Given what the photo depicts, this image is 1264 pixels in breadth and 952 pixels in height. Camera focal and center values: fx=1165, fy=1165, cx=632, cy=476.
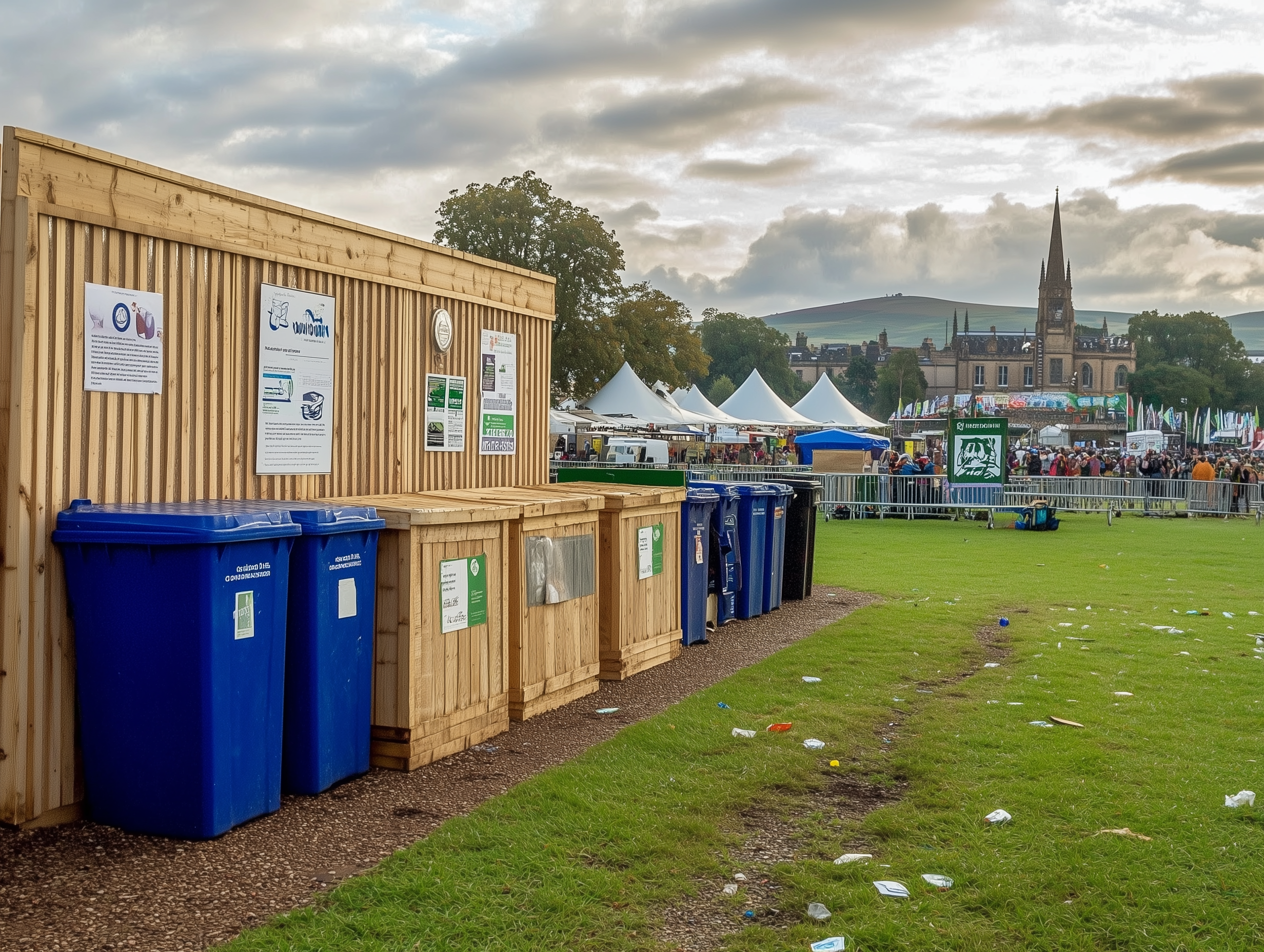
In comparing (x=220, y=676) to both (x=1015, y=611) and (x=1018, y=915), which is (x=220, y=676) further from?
(x=1015, y=611)

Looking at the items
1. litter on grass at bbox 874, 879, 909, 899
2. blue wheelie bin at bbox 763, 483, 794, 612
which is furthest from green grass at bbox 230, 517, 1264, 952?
blue wheelie bin at bbox 763, 483, 794, 612

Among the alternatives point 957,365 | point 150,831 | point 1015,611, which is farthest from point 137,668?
point 957,365

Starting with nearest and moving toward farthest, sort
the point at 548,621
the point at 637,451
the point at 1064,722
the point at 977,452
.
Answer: the point at 1064,722, the point at 548,621, the point at 977,452, the point at 637,451

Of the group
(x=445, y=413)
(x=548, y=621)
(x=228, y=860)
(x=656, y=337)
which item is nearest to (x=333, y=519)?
(x=228, y=860)

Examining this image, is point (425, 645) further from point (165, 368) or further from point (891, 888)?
point (891, 888)

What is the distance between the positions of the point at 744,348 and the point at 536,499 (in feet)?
437

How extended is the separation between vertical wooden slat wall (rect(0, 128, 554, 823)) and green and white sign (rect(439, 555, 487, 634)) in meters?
1.45

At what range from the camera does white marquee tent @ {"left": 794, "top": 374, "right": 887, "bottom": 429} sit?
4300cm

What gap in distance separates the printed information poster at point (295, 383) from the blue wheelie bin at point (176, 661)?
1.82 meters

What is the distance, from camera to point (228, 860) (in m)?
5.12

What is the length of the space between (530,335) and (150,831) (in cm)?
643

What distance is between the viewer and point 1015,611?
1353cm

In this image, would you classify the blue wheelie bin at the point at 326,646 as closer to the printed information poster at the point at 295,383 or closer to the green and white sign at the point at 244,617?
the green and white sign at the point at 244,617

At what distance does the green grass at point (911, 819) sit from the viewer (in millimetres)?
4504
